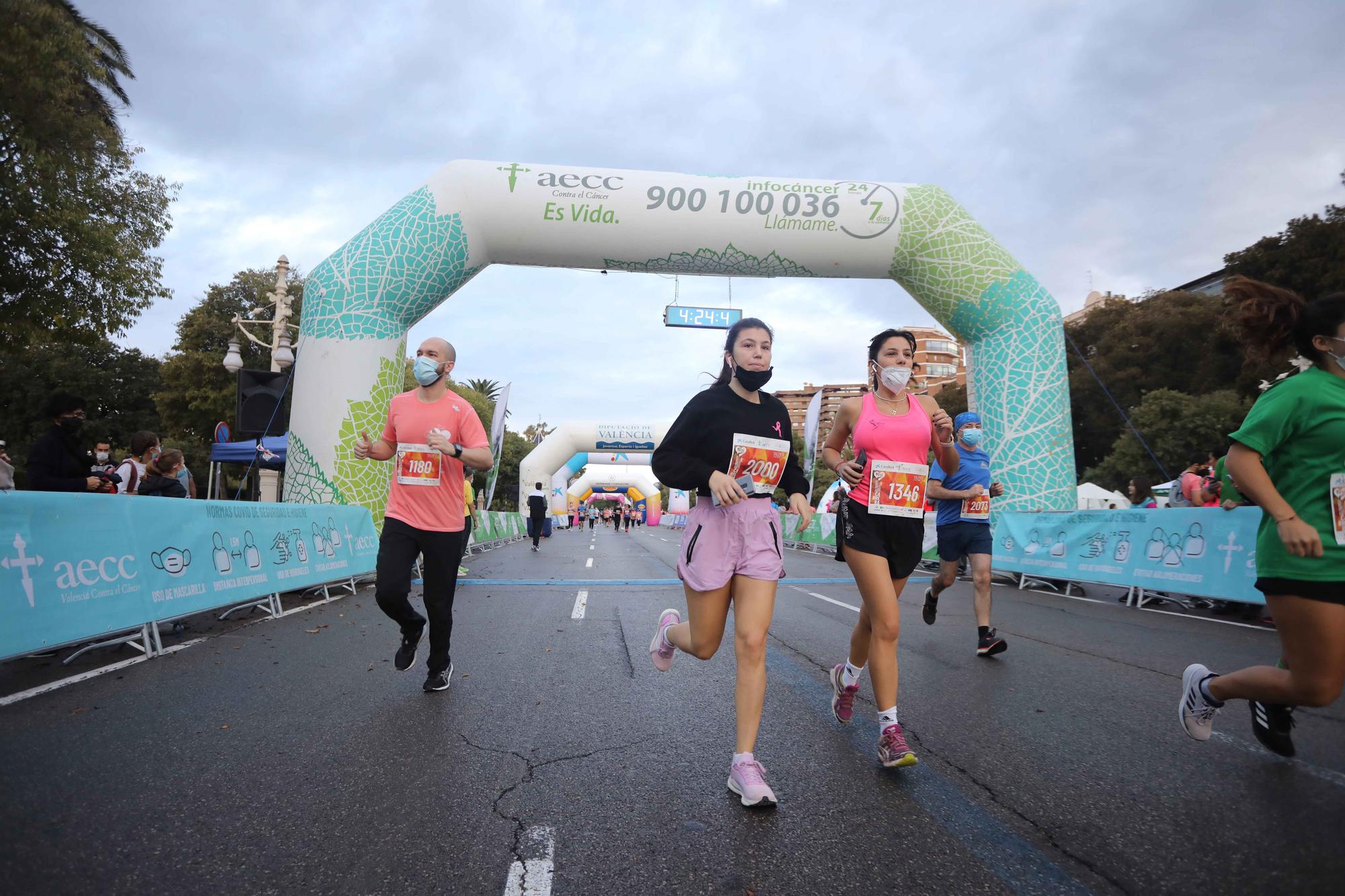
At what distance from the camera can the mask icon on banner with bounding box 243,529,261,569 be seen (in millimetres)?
6980

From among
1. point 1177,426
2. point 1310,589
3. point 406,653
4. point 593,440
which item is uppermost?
point 1177,426

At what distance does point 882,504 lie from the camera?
11.0 ft

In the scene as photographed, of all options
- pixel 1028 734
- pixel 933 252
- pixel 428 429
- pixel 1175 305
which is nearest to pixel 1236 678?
pixel 1028 734

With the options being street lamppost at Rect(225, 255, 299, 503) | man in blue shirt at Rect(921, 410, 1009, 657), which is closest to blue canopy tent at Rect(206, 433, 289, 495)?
street lamppost at Rect(225, 255, 299, 503)

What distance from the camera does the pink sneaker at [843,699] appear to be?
11.8ft

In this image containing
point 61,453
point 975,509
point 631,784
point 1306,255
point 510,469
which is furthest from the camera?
point 510,469

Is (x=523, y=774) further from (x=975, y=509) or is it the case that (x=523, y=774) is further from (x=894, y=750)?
(x=975, y=509)

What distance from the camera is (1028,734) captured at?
11.6 ft

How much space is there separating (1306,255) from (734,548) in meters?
34.0

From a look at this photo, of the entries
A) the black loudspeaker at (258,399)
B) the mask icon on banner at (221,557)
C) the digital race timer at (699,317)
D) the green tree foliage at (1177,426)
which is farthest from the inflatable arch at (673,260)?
the green tree foliage at (1177,426)

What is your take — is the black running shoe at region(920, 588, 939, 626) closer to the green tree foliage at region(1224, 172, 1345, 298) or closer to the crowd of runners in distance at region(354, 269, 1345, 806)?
the crowd of runners in distance at region(354, 269, 1345, 806)

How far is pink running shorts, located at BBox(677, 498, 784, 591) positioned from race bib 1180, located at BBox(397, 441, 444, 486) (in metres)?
1.93

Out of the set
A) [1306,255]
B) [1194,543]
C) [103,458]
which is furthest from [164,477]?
[1306,255]

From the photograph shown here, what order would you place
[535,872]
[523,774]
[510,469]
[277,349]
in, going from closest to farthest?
[535,872] < [523,774] < [277,349] < [510,469]
